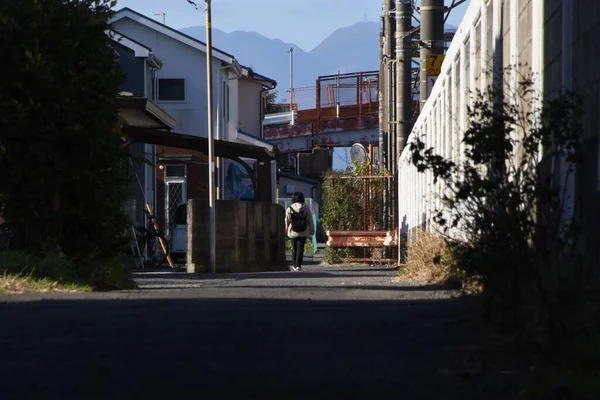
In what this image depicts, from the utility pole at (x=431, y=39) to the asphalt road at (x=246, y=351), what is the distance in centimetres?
1553

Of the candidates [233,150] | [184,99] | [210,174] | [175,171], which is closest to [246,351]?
[210,174]

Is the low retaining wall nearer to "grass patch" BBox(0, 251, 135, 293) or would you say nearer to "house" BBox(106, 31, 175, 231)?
"house" BBox(106, 31, 175, 231)

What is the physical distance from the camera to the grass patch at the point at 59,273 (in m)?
13.2

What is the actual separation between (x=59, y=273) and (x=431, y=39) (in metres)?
13.4

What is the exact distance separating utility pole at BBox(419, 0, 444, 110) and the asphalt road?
15533 millimetres

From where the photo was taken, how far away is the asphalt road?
518 centimetres

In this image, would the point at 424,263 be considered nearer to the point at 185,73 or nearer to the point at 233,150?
the point at 233,150

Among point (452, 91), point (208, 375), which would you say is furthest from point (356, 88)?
point (208, 375)

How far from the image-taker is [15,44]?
558 inches

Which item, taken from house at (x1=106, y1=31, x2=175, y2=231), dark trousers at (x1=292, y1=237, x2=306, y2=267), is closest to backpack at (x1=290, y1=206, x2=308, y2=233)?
dark trousers at (x1=292, y1=237, x2=306, y2=267)

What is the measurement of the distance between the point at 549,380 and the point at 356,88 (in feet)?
192

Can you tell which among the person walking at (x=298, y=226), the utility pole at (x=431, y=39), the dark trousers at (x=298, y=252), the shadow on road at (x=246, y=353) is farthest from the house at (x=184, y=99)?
the shadow on road at (x=246, y=353)

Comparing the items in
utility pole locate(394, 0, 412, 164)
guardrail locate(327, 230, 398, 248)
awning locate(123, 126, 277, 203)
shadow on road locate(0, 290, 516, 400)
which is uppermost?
utility pole locate(394, 0, 412, 164)

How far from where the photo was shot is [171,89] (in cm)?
4469
